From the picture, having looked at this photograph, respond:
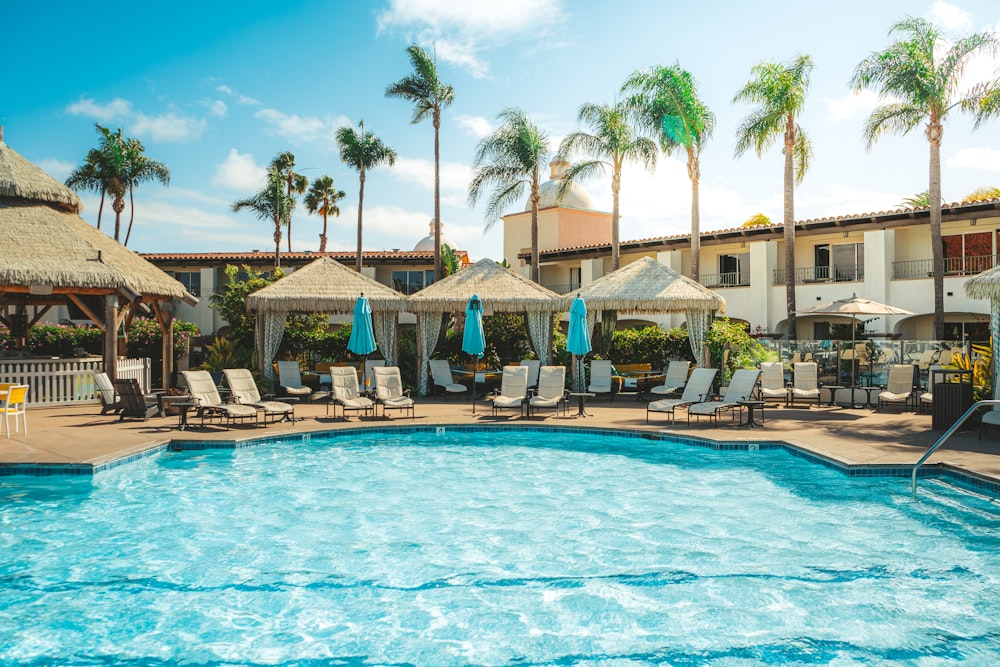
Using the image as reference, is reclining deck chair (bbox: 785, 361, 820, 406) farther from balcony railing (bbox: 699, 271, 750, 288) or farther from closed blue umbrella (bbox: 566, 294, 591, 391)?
balcony railing (bbox: 699, 271, 750, 288)

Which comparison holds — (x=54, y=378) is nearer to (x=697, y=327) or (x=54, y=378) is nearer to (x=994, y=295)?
(x=697, y=327)

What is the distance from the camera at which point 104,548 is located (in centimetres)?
650

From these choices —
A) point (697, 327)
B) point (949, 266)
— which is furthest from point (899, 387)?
point (949, 266)

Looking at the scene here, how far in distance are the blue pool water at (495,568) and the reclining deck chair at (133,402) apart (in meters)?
3.41

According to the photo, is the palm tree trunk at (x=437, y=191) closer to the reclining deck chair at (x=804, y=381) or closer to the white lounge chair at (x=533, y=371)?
the white lounge chair at (x=533, y=371)

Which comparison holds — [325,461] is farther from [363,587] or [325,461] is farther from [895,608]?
[895,608]

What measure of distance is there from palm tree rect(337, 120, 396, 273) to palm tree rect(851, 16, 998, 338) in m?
17.6

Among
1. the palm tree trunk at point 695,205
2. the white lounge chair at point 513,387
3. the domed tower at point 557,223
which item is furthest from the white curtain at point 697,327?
the domed tower at point 557,223

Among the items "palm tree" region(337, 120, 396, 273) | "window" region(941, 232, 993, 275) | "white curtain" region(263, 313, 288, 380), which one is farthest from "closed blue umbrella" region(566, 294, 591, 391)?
"palm tree" region(337, 120, 396, 273)

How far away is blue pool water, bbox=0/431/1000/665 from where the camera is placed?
4.66m

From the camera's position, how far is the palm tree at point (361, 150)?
28.9 meters

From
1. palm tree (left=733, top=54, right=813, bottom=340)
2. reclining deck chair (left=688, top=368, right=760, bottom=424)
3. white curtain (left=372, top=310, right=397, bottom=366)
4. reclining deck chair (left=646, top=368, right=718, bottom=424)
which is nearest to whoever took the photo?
reclining deck chair (left=688, top=368, right=760, bottom=424)

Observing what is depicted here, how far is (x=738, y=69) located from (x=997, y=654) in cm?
2050

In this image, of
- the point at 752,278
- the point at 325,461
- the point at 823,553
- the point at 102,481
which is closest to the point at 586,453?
the point at 325,461
